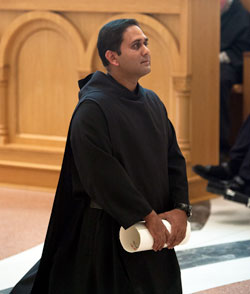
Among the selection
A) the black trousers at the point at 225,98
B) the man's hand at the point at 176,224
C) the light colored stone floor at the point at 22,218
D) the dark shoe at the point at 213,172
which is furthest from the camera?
the black trousers at the point at 225,98

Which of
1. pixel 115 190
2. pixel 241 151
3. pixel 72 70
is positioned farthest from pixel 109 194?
pixel 72 70

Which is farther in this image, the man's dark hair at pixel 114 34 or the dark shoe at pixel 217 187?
the dark shoe at pixel 217 187

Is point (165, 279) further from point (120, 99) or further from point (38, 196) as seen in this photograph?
point (38, 196)

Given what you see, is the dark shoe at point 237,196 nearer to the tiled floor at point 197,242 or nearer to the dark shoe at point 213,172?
the tiled floor at point 197,242

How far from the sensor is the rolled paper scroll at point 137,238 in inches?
113

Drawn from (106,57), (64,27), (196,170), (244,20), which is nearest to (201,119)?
(196,170)

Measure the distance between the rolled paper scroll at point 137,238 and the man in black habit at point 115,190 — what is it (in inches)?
1.1

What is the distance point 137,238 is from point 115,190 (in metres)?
0.24

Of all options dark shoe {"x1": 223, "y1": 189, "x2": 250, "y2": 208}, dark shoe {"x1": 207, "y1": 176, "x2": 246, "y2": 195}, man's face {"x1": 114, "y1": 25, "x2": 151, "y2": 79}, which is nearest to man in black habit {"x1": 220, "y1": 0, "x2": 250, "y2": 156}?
dark shoe {"x1": 207, "y1": 176, "x2": 246, "y2": 195}

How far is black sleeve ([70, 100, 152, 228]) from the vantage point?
9.53 feet

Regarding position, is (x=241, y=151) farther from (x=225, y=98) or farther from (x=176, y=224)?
(x=176, y=224)

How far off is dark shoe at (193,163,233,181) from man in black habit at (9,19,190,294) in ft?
8.41

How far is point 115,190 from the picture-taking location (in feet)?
9.59

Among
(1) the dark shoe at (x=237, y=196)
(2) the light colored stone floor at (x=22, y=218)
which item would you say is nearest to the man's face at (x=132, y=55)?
(2) the light colored stone floor at (x=22, y=218)
